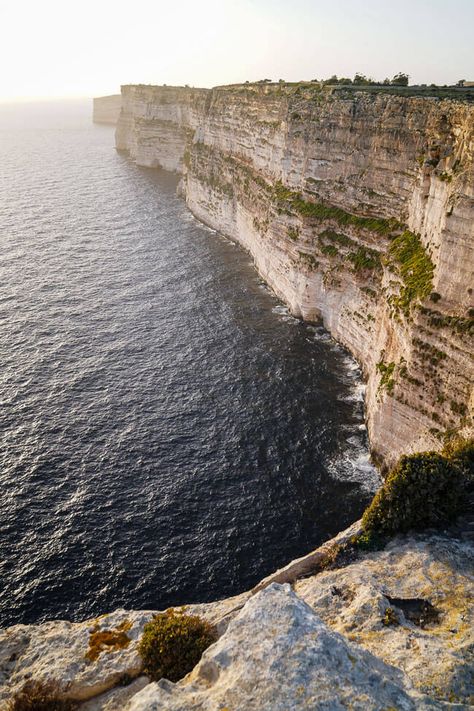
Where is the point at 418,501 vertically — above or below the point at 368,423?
above

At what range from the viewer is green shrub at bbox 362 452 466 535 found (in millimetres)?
24344

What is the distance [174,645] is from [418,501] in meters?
12.7

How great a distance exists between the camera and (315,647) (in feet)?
51.9

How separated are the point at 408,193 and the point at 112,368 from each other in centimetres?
3384

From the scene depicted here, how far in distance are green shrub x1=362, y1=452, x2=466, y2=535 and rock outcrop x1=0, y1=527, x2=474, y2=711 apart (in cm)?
80

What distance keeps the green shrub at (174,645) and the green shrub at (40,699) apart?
328cm

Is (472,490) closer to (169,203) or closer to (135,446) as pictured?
(135,446)

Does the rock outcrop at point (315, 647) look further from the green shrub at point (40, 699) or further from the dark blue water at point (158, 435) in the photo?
the dark blue water at point (158, 435)

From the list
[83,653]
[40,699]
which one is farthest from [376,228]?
[40,699]

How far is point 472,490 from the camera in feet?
86.0

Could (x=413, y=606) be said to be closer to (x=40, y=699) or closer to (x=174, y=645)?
(x=174, y=645)

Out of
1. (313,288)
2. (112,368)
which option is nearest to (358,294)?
(313,288)

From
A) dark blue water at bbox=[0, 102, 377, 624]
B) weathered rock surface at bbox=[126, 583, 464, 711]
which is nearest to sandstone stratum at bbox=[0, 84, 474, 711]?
weathered rock surface at bbox=[126, 583, 464, 711]

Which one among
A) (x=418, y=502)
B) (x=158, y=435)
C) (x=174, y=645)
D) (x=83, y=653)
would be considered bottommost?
(x=158, y=435)
